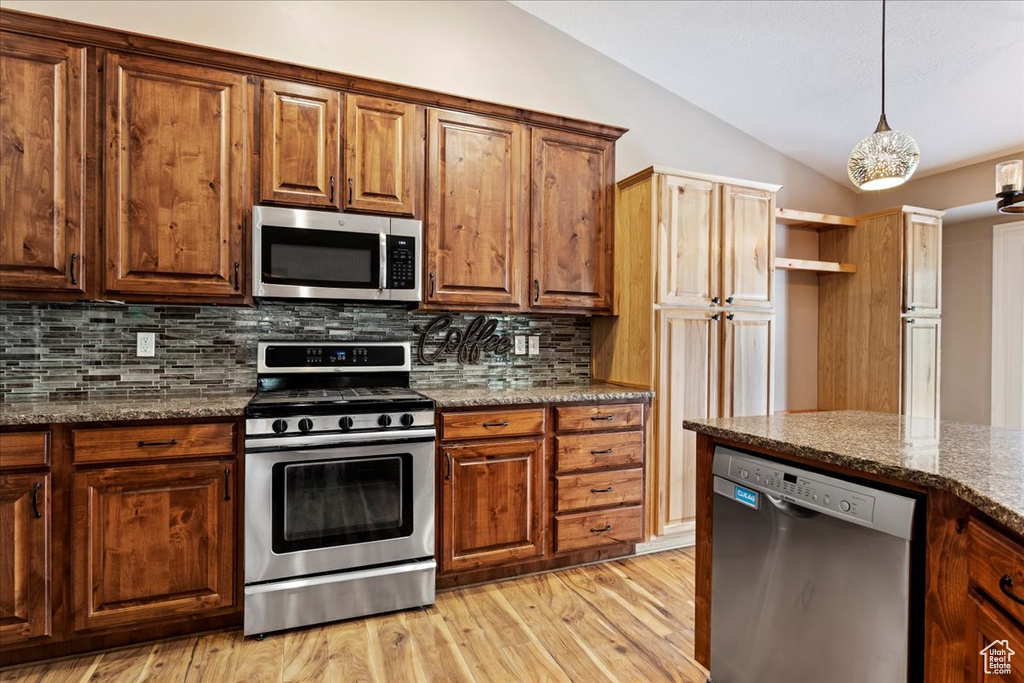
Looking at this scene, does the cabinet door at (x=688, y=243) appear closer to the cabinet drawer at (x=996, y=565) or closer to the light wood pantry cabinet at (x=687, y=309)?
the light wood pantry cabinet at (x=687, y=309)

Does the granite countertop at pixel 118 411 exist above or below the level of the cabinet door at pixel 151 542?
above

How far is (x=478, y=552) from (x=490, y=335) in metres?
1.25

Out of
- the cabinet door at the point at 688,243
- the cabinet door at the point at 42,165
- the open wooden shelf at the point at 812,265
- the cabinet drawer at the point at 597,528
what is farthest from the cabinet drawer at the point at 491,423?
the open wooden shelf at the point at 812,265

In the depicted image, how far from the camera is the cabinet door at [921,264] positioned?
3.75m

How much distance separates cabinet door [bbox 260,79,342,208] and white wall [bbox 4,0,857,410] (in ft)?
1.52

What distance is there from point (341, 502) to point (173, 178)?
1628 mm

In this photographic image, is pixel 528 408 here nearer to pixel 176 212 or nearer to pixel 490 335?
pixel 490 335

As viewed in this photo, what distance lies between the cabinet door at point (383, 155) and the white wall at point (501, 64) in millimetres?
482

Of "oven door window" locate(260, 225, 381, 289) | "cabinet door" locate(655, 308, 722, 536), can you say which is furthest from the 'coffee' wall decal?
"cabinet door" locate(655, 308, 722, 536)

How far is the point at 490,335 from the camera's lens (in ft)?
10.4

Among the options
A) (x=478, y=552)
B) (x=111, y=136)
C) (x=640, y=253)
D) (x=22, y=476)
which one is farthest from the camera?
(x=640, y=253)

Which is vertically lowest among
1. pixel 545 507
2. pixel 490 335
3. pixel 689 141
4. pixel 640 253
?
pixel 545 507

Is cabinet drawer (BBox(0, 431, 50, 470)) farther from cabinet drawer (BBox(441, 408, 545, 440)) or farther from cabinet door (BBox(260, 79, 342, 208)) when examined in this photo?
cabinet drawer (BBox(441, 408, 545, 440))

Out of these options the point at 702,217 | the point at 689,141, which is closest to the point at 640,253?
the point at 702,217
